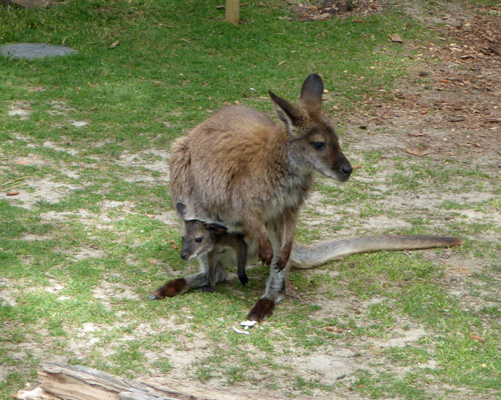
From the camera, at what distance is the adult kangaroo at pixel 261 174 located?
4523 millimetres

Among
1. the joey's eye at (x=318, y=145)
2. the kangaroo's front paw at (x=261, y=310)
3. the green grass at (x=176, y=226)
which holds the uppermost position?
the joey's eye at (x=318, y=145)

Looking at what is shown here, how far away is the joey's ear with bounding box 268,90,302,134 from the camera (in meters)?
4.41

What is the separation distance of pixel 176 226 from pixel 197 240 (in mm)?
1060

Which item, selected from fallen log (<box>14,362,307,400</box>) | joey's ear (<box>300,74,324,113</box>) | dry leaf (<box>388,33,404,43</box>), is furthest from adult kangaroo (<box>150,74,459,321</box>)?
dry leaf (<box>388,33,404,43</box>)

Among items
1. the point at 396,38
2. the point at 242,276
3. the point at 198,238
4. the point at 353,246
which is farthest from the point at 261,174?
the point at 396,38

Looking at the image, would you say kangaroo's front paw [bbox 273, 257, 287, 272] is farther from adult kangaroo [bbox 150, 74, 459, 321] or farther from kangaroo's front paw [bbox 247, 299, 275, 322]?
kangaroo's front paw [bbox 247, 299, 275, 322]

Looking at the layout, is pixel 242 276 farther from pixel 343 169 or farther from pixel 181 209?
pixel 343 169

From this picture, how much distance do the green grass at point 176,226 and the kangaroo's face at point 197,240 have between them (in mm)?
297

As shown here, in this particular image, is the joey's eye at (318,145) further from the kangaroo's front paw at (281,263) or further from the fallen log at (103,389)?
the fallen log at (103,389)

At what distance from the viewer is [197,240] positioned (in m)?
4.72

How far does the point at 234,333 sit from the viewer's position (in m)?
4.28

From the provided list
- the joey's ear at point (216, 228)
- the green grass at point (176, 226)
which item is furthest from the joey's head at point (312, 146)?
the green grass at point (176, 226)

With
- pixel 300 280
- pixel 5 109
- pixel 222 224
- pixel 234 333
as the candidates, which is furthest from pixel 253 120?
pixel 5 109

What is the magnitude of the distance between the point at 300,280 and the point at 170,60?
491 cm
